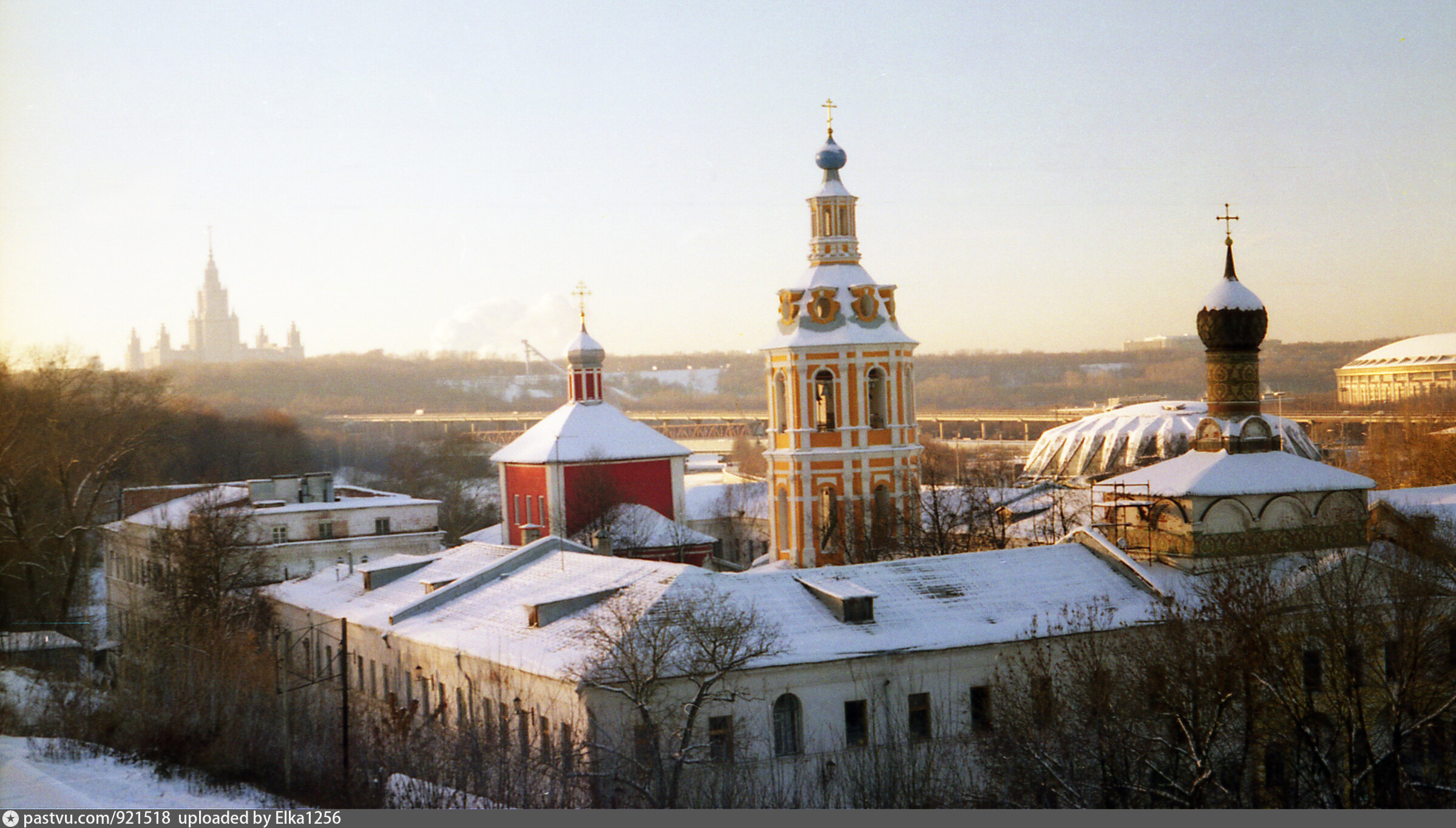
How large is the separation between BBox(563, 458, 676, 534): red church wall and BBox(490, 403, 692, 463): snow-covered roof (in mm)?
315

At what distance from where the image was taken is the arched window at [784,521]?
39.5 m

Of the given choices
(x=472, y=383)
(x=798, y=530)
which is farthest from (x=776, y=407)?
(x=472, y=383)

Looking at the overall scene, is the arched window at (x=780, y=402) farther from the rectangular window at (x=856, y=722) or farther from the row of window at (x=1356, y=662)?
the row of window at (x=1356, y=662)

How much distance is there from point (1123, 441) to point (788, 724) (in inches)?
1409

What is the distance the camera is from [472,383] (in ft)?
264

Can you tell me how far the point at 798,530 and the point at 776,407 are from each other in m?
3.24

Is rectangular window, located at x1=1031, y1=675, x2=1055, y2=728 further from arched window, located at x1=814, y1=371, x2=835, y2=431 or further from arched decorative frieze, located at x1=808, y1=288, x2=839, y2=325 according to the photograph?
arched decorative frieze, located at x1=808, y1=288, x2=839, y2=325

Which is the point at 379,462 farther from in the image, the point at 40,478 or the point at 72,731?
the point at 72,731

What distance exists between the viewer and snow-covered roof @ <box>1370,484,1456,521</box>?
31312 mm

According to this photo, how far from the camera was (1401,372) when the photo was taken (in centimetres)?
4672

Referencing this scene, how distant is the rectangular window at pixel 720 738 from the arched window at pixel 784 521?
17.8m

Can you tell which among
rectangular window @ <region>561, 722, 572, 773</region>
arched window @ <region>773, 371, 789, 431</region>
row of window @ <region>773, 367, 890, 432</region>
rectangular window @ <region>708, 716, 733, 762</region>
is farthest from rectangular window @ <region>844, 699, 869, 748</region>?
arched window @ <region>773, 371, 789, 431</region>

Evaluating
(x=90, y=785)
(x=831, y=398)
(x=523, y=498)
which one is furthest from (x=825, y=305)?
(x=90, y=785)

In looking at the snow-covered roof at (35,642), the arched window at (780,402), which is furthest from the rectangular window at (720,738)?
the snow-covered roof at (35,642)
